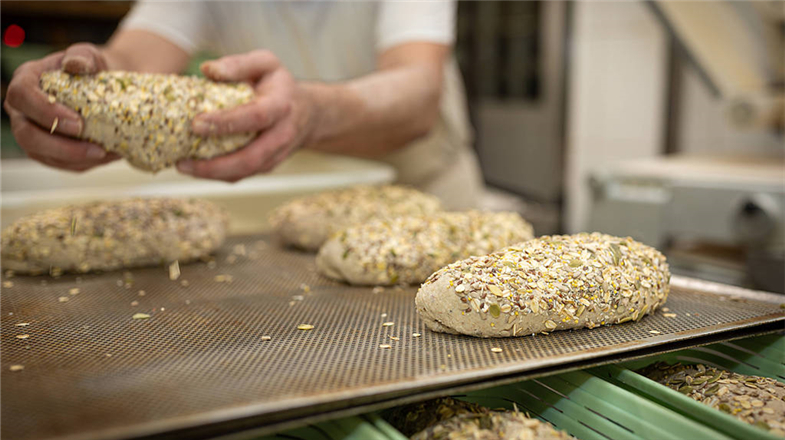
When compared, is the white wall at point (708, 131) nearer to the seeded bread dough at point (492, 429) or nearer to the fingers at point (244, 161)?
the fingers at point (244, 161)

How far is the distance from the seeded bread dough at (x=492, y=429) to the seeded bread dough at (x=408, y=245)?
0.53 metres

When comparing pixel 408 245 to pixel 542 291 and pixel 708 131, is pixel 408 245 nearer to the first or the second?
pixel 542 291

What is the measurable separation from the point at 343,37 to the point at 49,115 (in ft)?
3.61

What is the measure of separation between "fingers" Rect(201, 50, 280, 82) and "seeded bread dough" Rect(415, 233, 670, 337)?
635mm

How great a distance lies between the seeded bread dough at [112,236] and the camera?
1392mm

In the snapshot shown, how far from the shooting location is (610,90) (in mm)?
3705

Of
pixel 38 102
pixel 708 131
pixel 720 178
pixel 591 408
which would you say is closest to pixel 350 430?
pixel 591 408

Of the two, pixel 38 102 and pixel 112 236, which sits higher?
pixel 38 102

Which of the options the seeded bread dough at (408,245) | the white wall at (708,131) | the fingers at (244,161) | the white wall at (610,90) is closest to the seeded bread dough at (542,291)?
the seeded bread dough at (408,245)

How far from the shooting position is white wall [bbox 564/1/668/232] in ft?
11.4

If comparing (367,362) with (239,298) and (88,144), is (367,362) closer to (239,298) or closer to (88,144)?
(239,298)

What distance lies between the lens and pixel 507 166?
466 centimetres

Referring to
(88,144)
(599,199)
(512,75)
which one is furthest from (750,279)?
(512,75)

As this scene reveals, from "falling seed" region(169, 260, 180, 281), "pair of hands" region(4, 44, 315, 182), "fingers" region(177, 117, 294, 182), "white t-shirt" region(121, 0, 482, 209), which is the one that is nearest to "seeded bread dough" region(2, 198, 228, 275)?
"falling seed" region(169, 260, 180, 281)
